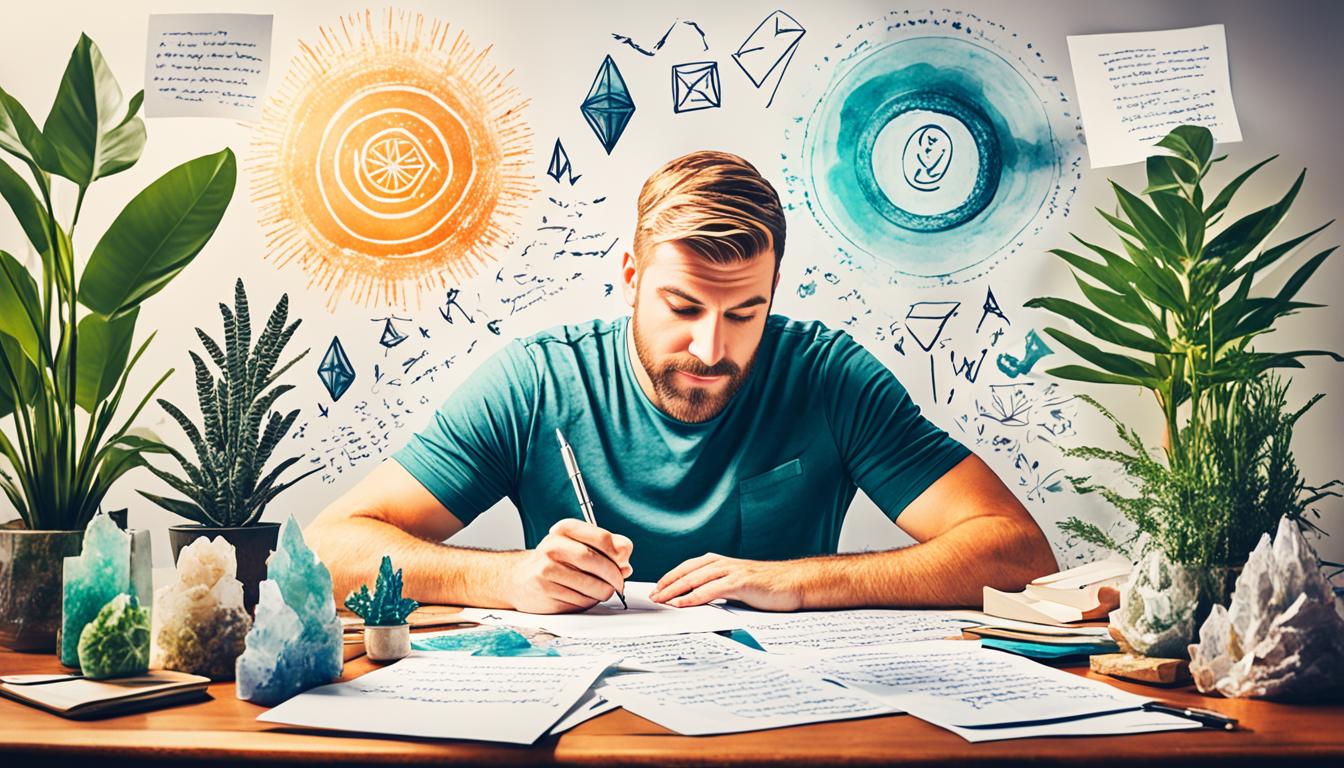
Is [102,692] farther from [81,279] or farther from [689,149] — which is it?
[689,149]

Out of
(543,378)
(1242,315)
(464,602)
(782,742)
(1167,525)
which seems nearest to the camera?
(782,742)

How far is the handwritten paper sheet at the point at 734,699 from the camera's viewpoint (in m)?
0.82

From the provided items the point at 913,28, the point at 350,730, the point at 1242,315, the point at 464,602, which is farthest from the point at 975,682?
the point at 913,28

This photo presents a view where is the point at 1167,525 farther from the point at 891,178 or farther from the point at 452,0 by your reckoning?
the point at 452,0

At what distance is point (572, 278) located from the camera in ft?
6.75

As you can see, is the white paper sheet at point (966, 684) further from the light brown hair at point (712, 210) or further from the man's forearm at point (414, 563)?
the light brown hair at point (712, 210)

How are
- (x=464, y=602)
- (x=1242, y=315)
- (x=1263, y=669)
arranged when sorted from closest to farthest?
(x=1263, y=669) → (x=464, y=602) → (x=1242, y=315)

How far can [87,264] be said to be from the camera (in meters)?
1.30

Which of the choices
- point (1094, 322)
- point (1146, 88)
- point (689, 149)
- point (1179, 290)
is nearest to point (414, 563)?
point (689, 149)

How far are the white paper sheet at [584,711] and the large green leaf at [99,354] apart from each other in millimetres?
918

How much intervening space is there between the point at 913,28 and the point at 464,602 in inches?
57.2

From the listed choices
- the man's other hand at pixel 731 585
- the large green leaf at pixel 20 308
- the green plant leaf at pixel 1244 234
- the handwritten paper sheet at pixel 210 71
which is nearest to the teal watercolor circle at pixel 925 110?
the green plant leaf at pixel 1244 234

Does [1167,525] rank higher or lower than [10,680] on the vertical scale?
higher

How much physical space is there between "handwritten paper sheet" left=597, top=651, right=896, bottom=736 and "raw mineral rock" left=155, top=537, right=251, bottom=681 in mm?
388
